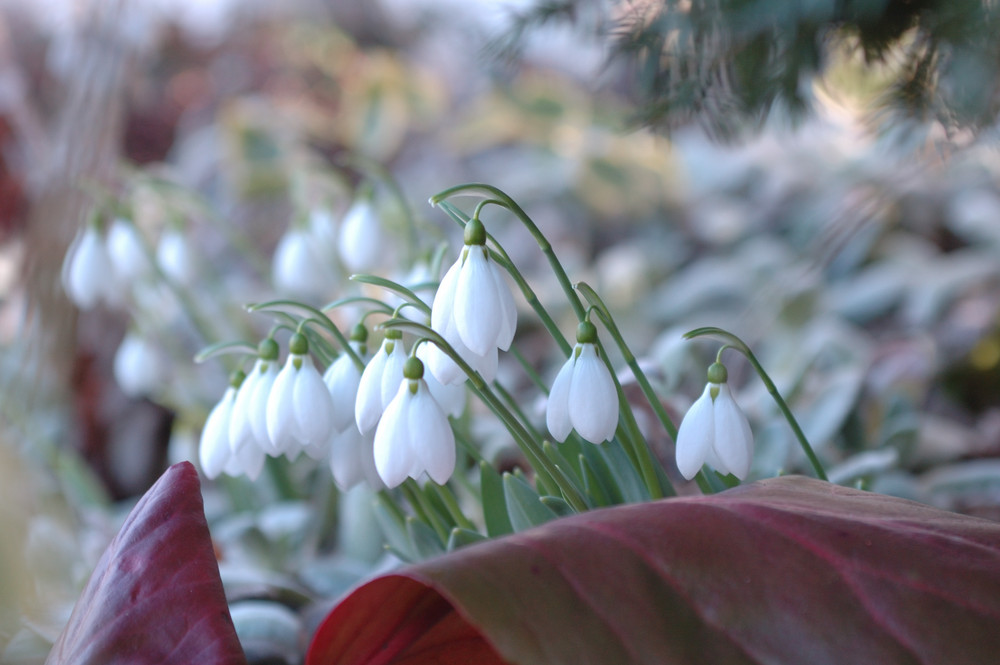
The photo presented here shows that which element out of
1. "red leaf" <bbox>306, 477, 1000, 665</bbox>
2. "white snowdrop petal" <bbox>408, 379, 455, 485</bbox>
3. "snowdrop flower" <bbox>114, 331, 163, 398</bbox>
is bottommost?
"red leaf" <bbox>306, 477, 1000, 665</bbox>

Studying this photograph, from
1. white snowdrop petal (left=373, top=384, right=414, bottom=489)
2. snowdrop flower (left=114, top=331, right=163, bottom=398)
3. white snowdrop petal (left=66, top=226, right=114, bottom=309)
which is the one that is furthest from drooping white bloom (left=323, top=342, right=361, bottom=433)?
snowdrop flower (left=114, top=331, right=163, bottom=398)

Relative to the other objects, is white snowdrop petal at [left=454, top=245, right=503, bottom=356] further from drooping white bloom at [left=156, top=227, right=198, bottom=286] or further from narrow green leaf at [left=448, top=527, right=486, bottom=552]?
drooping white bloom at [left=156, top=227, right=198, bottom=286]

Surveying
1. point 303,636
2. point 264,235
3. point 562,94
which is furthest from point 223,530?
point 562,94

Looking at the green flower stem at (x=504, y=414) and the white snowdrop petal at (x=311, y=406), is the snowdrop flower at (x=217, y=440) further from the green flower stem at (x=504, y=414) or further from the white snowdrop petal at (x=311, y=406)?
the green flower stem at (x=504, y=414)

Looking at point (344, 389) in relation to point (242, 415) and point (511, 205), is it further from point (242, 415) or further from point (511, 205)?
point (511, 205)

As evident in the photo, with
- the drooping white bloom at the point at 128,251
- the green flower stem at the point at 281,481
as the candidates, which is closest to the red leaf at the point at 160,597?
the drooping white bloom at the point at 128,251
